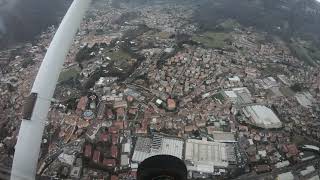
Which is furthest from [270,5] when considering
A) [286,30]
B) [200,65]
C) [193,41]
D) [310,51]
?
[200,65]

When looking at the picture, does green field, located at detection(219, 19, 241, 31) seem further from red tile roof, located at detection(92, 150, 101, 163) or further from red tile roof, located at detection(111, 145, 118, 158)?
red tile roof, located at detection(92, 150, 101, 163)

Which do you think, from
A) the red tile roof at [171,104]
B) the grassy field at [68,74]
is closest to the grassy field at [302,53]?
the red tile roof at [171,104]

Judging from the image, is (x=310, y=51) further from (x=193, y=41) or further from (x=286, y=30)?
(x=193, y=41)

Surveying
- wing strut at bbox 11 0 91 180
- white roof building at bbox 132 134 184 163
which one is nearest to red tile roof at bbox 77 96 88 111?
white roof building at bbox 132 134 184 163

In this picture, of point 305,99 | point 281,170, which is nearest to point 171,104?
point 281,170

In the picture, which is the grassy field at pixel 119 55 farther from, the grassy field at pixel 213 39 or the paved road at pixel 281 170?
the paved road at pixel 281 170

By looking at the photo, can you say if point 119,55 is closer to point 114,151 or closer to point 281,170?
point 114,151
